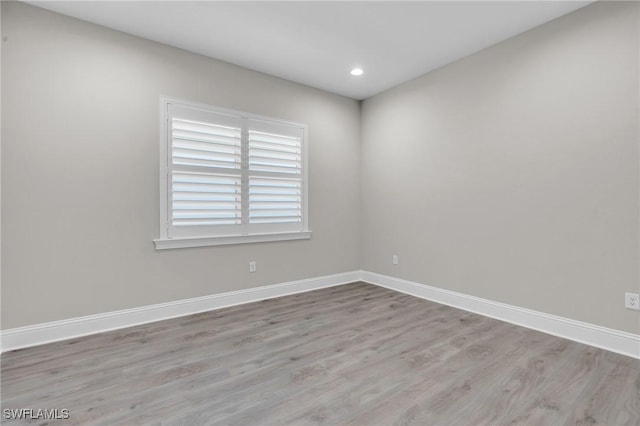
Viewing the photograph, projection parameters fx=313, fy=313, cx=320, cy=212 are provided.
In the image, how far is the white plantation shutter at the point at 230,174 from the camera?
10.3 feet

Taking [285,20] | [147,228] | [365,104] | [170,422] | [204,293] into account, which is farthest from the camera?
[365,104]

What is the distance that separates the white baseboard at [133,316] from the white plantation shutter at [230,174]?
2.24 ft

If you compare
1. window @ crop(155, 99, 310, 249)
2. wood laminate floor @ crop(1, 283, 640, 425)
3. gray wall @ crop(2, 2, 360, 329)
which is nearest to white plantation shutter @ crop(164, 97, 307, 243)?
window @ crop(155, 99, 310, 249)

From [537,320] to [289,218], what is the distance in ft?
9.04

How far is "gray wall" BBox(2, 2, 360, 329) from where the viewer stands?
8.02 feet

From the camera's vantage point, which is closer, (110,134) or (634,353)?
(634,353)

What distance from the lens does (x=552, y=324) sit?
2723 millimetres

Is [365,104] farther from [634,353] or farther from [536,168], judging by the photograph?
[634,353]

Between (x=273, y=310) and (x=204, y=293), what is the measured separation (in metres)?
0.76

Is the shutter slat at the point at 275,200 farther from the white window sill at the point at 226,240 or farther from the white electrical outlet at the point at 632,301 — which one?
the white electrical outlet at the point at 632,301

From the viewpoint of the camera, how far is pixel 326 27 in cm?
281

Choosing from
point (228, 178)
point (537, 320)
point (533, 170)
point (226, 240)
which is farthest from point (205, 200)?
point (537, 320)

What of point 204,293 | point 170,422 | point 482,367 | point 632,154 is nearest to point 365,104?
point 632,154

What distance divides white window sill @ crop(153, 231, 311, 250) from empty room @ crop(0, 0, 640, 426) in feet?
0.08
